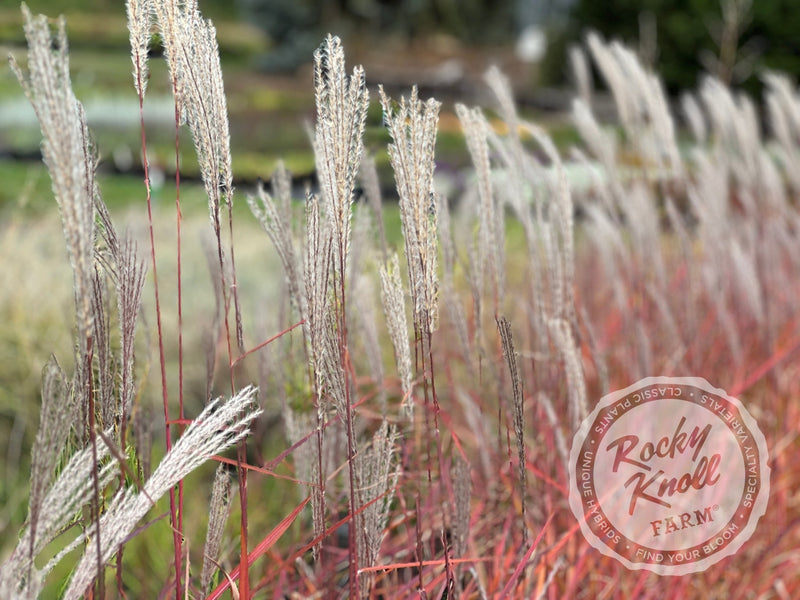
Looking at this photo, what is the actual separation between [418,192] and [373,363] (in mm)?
477

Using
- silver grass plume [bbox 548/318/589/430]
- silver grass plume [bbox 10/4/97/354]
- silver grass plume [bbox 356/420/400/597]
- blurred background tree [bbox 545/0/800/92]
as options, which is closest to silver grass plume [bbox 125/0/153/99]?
silver grass plume [bbox 10/4/97/354]

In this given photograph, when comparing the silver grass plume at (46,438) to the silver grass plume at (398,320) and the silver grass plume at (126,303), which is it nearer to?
the silver grass plume at (126,303)

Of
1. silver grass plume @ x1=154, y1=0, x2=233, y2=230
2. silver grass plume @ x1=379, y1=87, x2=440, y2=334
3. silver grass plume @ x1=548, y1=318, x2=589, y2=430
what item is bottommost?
silver grass plume @ x1=548, y1=318, x2=589, y2=430

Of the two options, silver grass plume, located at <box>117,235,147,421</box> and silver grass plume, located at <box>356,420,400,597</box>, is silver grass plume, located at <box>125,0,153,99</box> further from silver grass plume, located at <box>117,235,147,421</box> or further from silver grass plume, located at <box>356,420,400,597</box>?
silver grass plume, located at <box>356,420,400,597</box>

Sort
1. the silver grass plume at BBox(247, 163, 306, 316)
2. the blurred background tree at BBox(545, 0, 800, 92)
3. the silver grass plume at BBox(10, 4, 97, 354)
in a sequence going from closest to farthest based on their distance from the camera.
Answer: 1. the silver grass plume at BBox(10, 4, 97, 354)
2. the silver grass plume at BBox(247, 163, 306, 316)
3. the blurred background tree at BBox(545, 0, 800, 92)

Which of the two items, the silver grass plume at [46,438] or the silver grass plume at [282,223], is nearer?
the silver grass plume at [46,438]

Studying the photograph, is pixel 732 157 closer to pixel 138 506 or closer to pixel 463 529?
pixel 463 529

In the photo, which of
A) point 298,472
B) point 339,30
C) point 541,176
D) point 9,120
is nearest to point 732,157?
point 541,176

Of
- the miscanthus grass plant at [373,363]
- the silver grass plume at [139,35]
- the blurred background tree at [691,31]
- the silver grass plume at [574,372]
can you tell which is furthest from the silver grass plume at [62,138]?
the blurred background tree at [691,31]

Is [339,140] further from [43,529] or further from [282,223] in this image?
[43,529]

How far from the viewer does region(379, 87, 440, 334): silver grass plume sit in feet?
2.35

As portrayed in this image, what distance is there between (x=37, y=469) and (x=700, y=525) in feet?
3.70

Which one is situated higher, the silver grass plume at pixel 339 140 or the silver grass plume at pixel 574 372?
the silver grass plume at pixel 339 140

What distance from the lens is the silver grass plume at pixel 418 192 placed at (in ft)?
2.35
